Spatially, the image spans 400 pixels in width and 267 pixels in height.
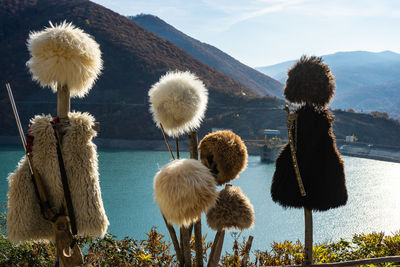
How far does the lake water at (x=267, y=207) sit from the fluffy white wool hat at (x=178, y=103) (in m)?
4.86

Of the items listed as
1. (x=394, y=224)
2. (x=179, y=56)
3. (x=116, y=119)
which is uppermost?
(x=179, y=56)

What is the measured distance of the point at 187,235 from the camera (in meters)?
1.35

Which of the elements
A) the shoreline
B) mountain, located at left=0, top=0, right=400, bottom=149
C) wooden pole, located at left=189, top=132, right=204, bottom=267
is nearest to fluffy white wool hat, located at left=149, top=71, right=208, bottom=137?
wooden pole, located at left=189, top=132, right=204, bottom=267

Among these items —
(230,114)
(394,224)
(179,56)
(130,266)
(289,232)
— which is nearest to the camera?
(130,266)

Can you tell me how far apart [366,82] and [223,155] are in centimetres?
12776

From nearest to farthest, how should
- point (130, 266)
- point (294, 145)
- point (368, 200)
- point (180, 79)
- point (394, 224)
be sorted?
point (180, 79) → point (294, 145) → point (130, 266) → point (394, 224) → point (368, 200)

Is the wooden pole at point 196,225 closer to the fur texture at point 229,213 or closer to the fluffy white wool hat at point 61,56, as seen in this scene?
the fur texture at point 229,213

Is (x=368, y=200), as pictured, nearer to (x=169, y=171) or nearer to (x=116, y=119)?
(x=169, y=171)

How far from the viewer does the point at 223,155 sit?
1287mm

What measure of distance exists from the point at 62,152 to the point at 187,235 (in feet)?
1.99

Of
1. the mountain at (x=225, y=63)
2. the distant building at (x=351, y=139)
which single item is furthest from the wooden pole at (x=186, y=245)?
the mountain at (x=225, y=63)

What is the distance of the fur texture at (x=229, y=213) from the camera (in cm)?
132

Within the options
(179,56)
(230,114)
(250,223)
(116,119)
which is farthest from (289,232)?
(179,56)

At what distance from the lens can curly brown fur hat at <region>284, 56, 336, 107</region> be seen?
62.2 inches
